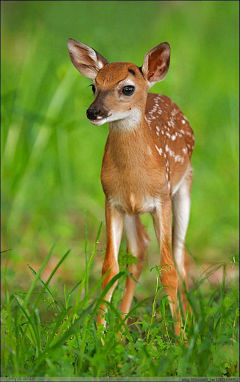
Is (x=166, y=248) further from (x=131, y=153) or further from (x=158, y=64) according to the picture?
(x=158, y=64)

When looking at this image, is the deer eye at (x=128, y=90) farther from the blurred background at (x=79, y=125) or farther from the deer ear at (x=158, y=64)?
the blurred background at (x=79, y=125)

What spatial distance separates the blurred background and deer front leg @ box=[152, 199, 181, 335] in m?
0.46

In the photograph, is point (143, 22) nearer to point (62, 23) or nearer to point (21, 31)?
point (62, 23)

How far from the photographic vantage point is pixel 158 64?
15.0 ft

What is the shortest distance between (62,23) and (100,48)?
4071 millimetres

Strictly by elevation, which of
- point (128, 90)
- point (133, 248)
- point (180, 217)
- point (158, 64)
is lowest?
point (133, 248)

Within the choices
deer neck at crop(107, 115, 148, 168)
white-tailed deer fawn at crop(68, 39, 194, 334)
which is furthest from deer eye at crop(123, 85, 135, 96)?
deer neck at crop(107, 115, 148, 168)

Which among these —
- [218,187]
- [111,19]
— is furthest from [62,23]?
[218,187]

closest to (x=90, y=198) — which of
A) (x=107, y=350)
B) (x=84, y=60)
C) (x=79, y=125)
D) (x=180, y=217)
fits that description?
(x=79, y=125)

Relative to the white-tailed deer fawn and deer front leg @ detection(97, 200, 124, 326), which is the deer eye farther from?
deer front leg @ detection(97, 200, 124, 326)

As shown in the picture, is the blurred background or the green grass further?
the blurred background

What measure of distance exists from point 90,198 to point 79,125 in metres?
0.72

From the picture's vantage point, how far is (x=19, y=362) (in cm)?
390

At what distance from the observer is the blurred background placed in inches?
271
